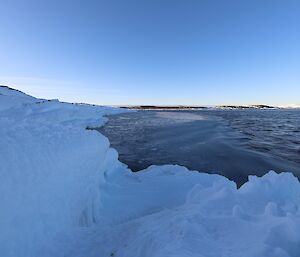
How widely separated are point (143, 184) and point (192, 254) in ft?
14.7

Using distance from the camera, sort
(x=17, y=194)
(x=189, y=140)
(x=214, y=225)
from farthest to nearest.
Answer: (x=189, y=140) → (x=214, y=225) → (x=17, y=194)

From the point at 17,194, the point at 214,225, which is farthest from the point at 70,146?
the point at 214,225

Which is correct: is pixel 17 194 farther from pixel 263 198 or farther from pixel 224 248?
pixel 263 198

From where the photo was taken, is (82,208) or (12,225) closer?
(12,225)

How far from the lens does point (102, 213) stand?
5.70 m

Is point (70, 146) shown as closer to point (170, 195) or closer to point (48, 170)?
point (48, 170)

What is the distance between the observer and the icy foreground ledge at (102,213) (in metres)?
3.34

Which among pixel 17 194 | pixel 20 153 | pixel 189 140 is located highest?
pixel 20 153

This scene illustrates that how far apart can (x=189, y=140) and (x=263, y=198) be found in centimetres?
1393

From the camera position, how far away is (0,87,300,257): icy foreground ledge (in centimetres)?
334

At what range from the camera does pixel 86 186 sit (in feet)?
18.1

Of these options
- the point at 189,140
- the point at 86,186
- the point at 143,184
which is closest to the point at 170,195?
the point at 143,184

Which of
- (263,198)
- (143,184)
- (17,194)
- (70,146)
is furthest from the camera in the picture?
(143,184)

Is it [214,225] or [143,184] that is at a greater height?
[214,225]
